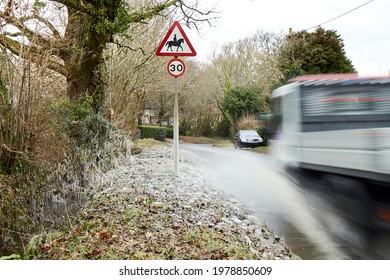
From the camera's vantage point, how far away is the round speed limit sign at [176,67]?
5113 mm

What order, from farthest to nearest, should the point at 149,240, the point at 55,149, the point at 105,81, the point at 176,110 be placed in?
1. the point at 105,81
2. the point at 55,149
3. the point at 176,110
4. the point at 149,240

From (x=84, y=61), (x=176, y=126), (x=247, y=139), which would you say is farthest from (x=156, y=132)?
(x=247, y=139)

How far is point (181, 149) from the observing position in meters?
6.23

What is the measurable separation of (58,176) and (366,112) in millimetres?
5161

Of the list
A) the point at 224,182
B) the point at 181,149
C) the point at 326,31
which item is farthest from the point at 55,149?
the point at 326,31

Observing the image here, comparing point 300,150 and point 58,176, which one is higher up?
point 300,150

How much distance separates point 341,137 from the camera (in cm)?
376

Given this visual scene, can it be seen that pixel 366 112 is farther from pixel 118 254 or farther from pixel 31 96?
pixel 31 96

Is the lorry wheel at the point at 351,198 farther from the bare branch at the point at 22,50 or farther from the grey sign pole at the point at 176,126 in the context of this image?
the bare branch at the point at 22,50

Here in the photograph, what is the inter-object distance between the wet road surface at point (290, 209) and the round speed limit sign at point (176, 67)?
0.90m

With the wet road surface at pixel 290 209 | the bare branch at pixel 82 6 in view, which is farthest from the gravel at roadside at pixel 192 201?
the bare branch at pixel 82 6

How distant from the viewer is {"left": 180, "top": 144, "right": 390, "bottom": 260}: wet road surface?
11.9 ft

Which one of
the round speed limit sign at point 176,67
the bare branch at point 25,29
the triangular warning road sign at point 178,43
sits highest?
the bare branch at point 25,29

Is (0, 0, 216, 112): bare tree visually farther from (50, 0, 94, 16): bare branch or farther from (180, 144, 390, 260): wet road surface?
(180, 144, 390, 260): wet road surface
